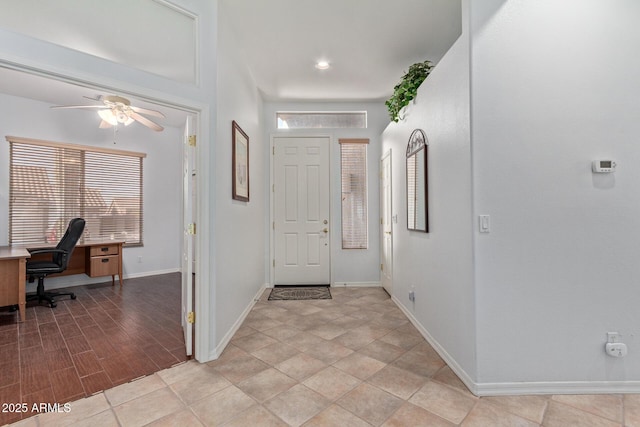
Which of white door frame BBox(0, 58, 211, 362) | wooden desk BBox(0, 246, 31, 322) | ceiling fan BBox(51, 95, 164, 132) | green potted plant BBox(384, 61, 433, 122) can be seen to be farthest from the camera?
ceiling fan BBox(51, 95, 164, 132)

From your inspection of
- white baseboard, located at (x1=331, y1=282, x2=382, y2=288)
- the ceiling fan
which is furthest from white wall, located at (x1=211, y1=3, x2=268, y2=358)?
white baseboard, located at (x1=331, y1=282, x2=382, y2=288)

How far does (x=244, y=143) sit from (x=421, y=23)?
7.11 feet

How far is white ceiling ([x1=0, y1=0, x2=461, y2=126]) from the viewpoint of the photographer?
1.71 meters

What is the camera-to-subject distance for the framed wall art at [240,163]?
9.09 ft

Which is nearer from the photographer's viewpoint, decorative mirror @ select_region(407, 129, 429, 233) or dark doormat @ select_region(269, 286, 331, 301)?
decorative mirror @ select_region(407, 129, 429, 233)

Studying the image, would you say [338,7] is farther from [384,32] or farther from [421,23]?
[421,23]

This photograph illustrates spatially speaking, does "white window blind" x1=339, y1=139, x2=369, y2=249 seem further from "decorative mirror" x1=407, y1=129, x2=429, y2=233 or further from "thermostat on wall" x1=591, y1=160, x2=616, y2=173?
"thermostat on wall" x1=591, y1=160, x2=616, y2=173

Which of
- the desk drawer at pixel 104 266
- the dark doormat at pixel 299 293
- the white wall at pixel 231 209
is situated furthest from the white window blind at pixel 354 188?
the desk drawer at pixel 104 266

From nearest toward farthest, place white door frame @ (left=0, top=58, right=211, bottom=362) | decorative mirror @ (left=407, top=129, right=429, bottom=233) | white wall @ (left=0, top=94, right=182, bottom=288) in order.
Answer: white door frame @ (left=0, top=58, right=211, bottom=362), decorative mirror @ (left=407, top=129, right=429, bottom=233), white wall @ (left=0, top=94, right=182, bottom=288)

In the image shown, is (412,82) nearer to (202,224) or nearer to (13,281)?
(202,224)

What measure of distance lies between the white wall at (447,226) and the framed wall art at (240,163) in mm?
1830

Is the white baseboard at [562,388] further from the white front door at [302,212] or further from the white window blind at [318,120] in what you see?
the white window blind at [318,120]

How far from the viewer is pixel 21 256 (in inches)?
121

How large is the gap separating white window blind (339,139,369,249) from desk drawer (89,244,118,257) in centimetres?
389
